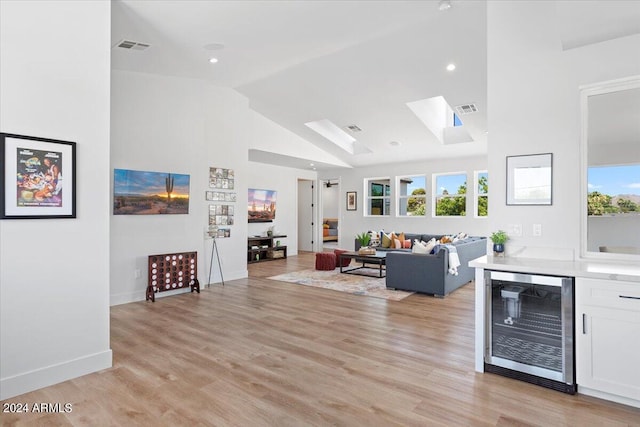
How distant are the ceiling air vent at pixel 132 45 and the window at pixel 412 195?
24.9 feet

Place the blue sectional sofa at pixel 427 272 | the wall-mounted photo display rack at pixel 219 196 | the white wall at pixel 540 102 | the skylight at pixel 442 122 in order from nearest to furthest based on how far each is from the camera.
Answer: the white wall at pixel 540 102, the blue sectional sofa at pixel 427 272, the wall-mounted photo display rack at pixel 219 196, the skylight at pixel 442 122

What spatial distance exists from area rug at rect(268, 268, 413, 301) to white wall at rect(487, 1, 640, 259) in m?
2.65

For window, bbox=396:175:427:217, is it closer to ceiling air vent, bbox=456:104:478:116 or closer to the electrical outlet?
ceiling air vent, bbox=456:104:478:116

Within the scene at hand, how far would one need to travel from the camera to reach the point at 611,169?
2936 mm

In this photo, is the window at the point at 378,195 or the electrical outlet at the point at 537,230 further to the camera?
the window at the point at 378,195

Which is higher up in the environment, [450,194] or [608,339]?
[450,194]

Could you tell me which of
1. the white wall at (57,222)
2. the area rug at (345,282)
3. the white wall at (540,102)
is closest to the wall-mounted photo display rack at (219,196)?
the area rug at (345,282)

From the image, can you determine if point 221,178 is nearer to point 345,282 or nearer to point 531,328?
point 345,282

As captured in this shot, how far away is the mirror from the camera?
112 inches

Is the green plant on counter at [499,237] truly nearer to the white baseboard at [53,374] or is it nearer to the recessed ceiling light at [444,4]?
the recessed ceiling light at [444,4]

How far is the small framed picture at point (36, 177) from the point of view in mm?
2623

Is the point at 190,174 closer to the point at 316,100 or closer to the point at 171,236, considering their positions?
the point at 171,236

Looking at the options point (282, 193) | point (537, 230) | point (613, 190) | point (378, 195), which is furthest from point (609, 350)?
point (282, 193)

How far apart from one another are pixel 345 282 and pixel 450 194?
465 cm
